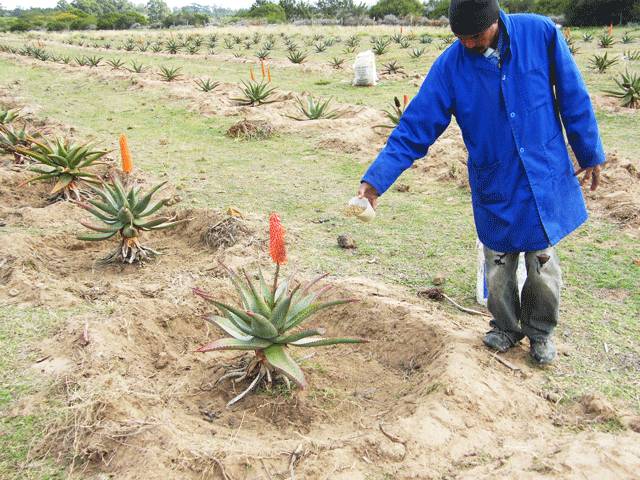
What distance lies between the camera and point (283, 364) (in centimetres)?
271

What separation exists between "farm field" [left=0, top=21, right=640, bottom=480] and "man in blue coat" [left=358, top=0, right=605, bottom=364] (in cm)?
61

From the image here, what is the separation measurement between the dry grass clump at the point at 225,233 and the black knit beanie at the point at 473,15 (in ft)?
8.82

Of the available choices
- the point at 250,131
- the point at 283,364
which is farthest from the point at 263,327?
the point at 250,131

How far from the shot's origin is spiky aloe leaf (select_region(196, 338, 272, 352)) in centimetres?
265

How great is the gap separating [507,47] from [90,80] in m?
14.4

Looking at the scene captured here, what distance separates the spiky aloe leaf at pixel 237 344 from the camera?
2648 millimetres

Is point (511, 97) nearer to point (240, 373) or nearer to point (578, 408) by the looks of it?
A: point (578, 408)

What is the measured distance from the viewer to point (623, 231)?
15.9ft

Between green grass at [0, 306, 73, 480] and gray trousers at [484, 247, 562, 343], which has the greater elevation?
gray trousers at [484, 247, 562, 343]

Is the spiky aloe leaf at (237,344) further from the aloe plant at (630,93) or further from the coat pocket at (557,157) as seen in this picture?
the aloe plant at (630,93)

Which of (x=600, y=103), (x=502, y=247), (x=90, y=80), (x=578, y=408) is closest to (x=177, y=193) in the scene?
(x=502, y=247)

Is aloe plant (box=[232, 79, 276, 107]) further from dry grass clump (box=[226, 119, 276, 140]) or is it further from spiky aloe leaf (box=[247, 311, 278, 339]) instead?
spiky aloe leaf (box=[247, 311, 278, 339])

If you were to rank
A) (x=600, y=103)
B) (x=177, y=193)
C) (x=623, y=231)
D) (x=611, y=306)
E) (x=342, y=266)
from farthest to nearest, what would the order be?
(x=600, y=103) → (x=177, y=193) → (x=623, y=231) → (x=342, y=266) → (x=611, y=306)

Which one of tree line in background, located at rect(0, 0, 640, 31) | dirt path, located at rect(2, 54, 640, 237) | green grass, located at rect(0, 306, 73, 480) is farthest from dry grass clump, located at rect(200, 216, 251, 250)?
tree line in background, located at rect(0, 0, 640, 31)
